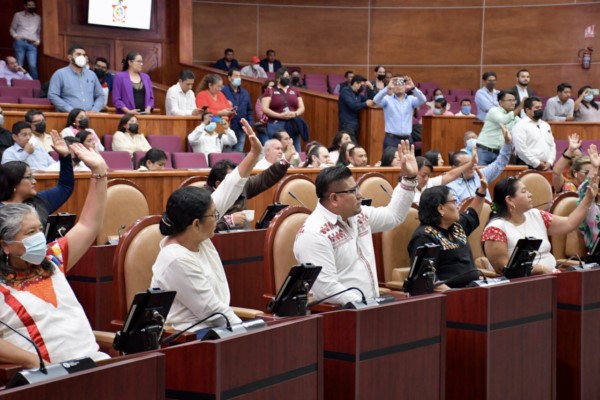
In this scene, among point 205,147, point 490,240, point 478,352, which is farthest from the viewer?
point 205,147

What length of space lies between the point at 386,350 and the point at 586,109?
700 centimetres

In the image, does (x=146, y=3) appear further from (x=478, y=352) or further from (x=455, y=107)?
(x=478, y=352)

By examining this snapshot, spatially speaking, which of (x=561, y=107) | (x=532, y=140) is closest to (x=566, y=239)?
(x=532, y=140)

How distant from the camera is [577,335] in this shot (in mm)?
3006

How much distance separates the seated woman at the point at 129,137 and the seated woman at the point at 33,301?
4.03m

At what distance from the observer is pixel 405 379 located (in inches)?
95.1

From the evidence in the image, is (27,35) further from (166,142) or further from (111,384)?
(111,384)

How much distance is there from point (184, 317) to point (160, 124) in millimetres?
4485

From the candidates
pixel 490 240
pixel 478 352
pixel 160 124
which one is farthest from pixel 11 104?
pixel 478 352

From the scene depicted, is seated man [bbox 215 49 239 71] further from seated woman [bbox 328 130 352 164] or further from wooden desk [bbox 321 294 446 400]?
wooden desk [bbox 321 294 446 400]

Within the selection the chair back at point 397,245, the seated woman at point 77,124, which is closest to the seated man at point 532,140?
the seated woman at point 77,124

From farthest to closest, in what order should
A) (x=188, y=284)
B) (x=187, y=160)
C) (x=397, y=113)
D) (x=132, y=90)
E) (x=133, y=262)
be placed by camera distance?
(x=397, y=113)
(x=132, y=90)
(x=187, y=160)
(x=133, y=262)
(x=188, y=284)

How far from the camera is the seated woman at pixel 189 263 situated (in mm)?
2336

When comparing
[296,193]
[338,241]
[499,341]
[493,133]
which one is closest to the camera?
[499,341]
